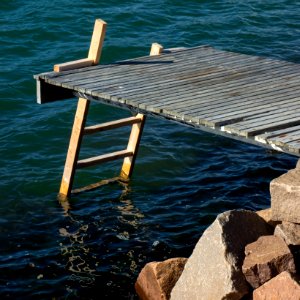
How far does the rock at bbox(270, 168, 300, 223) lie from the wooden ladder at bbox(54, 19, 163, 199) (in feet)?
12.1

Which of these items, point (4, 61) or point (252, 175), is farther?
point (4, 61)

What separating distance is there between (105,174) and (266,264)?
18.7 feet

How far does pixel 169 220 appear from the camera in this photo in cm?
1344

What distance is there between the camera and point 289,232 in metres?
10.5

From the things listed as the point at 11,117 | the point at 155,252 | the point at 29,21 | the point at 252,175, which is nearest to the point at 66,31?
the point at 29,21

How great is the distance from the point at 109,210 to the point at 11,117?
15.7 feet

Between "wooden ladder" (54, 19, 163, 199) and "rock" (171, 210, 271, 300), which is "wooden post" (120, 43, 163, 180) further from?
"rock" (171, 210, 271, 300)

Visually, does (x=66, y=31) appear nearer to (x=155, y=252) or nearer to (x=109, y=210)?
(x=109, y=210)

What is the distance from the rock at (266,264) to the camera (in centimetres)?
1001

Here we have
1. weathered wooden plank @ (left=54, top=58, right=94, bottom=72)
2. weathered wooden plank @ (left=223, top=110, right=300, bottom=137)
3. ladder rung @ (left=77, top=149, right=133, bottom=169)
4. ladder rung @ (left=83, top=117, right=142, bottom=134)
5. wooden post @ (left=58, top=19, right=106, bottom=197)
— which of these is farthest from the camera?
ladder rung @ (left=77, top=149, right=133, bottom=169)

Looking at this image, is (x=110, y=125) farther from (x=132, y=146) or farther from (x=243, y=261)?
(x=243, y=261)

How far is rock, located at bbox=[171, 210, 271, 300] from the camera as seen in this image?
10.1 metres

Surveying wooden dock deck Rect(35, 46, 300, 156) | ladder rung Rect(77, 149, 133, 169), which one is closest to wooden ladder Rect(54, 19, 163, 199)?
ladder rung Rect(77, 149, 133, 169)

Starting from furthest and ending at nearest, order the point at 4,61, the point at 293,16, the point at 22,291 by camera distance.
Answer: the point at 293,16 → the point at 4,61 → the point at 22,291
